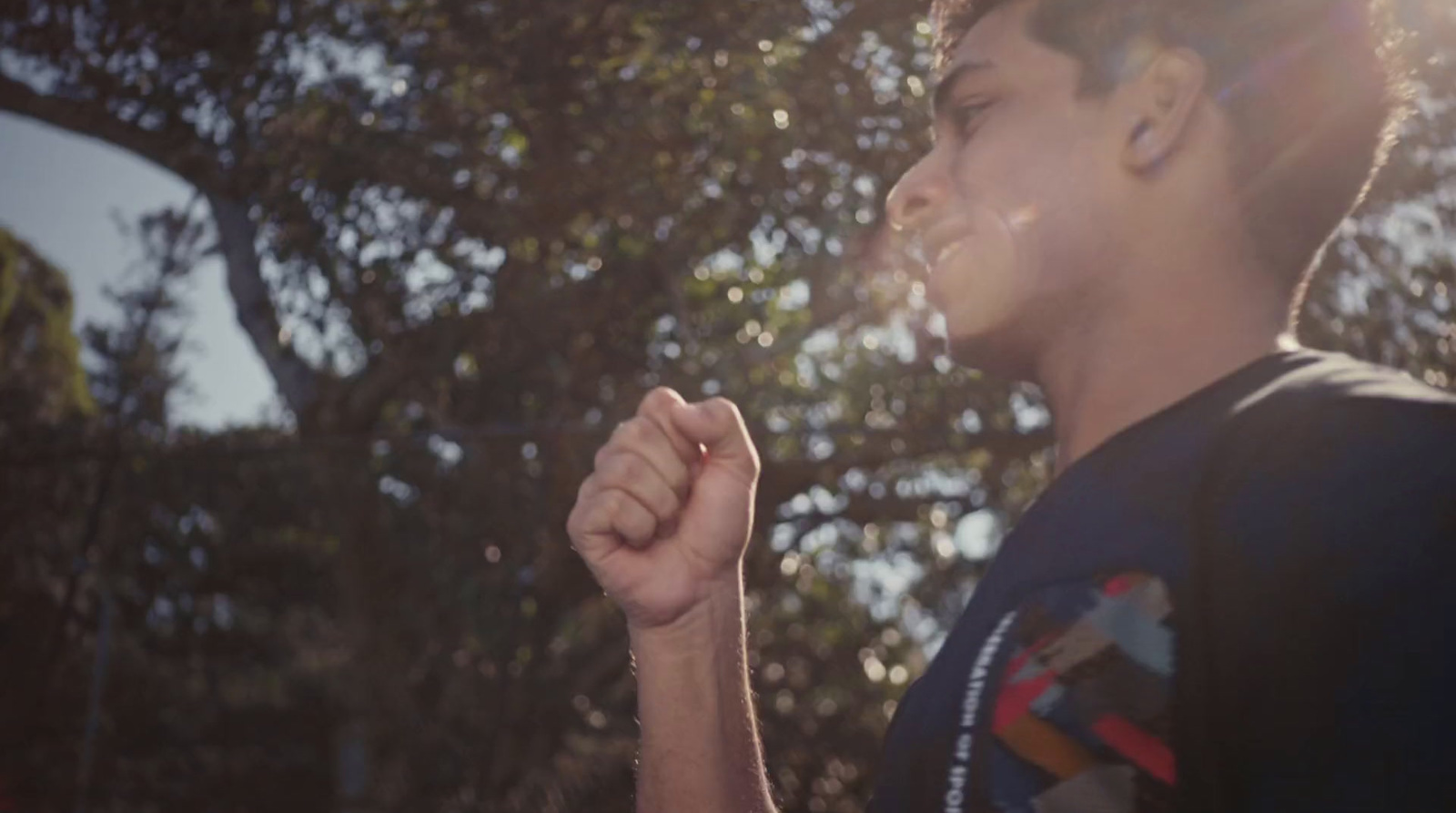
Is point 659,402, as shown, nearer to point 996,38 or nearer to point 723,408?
point 723,408

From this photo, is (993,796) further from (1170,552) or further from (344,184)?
(344,184)

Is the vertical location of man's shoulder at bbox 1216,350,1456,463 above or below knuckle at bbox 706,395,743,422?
below

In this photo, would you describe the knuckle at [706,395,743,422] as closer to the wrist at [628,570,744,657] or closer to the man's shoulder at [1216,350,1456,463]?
the wrist at [628,570,744,657]

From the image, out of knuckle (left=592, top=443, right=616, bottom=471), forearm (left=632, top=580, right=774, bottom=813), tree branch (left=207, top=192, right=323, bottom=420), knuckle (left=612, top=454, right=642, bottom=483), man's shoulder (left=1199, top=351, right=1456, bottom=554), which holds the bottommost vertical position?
forearm (left=632, top=580, right=774, bottom=813)

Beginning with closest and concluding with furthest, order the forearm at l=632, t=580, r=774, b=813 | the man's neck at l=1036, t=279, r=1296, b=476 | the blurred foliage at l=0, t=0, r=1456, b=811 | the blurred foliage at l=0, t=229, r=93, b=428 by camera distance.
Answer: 1. the man's neck at l=1036, t=279, r=1296, b=476
2. the forearm at l=632, t=580, r=774, b=813
3. the blurred foliage at l=0, t=0, r=1456, b=811
4. the blurred foliage at l=0, t=229, r=93, b=428

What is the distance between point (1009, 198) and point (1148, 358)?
0.24 m

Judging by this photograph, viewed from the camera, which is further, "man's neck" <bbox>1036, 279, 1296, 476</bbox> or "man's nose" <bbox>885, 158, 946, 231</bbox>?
"man's nose" <bbox>885, 158, 946, 231</bbox>

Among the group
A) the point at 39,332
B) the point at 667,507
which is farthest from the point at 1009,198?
the point at 39,332

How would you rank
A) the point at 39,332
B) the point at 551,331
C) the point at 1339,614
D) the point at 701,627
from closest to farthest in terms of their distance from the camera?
the point at 1339,614, the point at 701,627, the point at 551,331, the point at 39,332

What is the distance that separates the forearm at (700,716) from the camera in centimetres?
152

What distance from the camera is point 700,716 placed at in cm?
155

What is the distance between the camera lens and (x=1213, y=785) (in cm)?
96

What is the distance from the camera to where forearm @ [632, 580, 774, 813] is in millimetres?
1519

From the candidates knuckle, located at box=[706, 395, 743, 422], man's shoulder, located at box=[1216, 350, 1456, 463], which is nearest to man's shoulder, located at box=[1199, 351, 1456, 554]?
man's shoulder, located at box=[1216, 350, 1456, 463]
